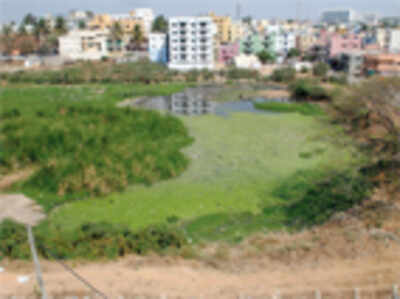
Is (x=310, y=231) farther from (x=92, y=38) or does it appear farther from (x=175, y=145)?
(x=92, y=38)

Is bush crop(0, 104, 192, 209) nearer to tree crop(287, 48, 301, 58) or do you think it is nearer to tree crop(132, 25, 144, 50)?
tree crop(287, 48, 301, 58)

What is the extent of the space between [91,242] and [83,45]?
50551 millimetres

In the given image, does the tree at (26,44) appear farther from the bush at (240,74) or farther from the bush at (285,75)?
the bush at (285,75)

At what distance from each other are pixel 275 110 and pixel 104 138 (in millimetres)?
13934

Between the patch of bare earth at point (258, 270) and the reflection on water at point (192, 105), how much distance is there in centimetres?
1696

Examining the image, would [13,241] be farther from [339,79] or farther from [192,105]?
[339,79]

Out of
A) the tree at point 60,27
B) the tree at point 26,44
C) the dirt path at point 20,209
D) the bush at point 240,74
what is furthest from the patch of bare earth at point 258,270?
the tree at point 60,27

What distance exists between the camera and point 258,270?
729 centimetres

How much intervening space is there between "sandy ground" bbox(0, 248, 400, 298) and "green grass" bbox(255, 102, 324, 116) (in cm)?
1783

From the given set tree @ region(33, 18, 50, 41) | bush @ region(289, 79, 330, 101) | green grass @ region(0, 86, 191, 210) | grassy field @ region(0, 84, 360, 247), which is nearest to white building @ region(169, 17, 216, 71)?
bush @ region(289, 79, 330, 101)

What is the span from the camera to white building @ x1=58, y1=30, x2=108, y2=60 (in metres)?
51.2

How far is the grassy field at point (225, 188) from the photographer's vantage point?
10422mm

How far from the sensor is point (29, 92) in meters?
30.2

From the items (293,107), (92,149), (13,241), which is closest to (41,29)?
(293,107)
